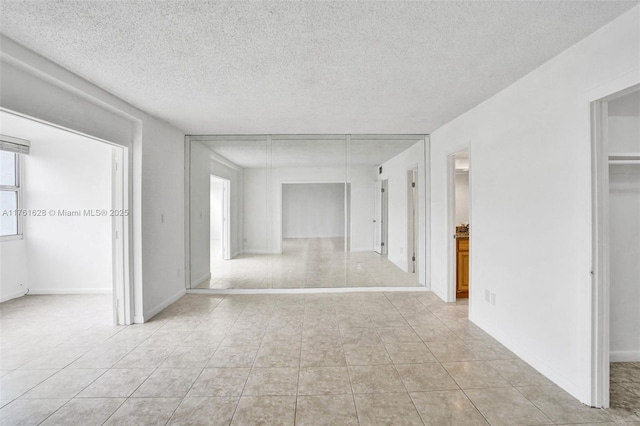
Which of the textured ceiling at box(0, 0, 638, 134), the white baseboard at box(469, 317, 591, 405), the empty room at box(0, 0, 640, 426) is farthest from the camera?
the white baseboard at box(469, 317, 591, 405)

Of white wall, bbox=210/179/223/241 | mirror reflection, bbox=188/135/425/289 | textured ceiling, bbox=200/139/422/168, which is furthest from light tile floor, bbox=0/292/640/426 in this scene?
textured ceiling, bbox=200/139/422/168

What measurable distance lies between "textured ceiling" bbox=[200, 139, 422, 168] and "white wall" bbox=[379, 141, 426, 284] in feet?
1.17

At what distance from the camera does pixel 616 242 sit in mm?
2596

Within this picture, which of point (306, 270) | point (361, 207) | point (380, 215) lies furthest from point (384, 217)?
point (306, 270)

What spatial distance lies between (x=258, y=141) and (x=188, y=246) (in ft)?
6.66

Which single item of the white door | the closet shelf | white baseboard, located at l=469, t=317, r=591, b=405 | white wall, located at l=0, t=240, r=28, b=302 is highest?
the closet shelf

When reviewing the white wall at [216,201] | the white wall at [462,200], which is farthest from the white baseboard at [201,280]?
the white wall at [462,200]

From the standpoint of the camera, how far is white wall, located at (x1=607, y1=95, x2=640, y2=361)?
8.45ft

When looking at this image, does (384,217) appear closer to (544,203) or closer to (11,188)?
(544,203)

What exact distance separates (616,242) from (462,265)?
192cm

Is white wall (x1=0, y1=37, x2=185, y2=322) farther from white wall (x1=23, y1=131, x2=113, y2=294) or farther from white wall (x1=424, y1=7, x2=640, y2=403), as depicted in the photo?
white wall (x1=424, y1=7, x2=640, y2=403)

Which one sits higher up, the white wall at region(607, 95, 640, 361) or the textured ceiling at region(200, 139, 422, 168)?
the textured ceiling at region(200, 139, 422, 168)

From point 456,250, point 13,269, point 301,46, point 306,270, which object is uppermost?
point 301,46

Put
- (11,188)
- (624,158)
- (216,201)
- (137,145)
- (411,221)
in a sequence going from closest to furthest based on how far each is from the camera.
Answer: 1. (624,158)
2. (137,145)
3. (11,188)
4. (411,221)
5. (216,201)
